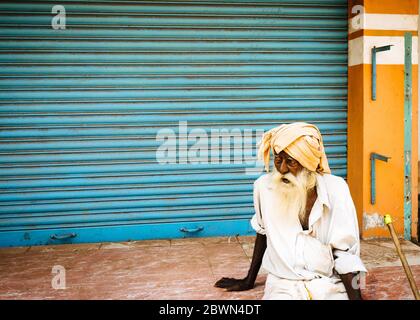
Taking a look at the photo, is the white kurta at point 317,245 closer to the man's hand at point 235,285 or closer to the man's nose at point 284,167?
the man's nose at point 284,167

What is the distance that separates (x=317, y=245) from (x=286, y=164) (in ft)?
1.75

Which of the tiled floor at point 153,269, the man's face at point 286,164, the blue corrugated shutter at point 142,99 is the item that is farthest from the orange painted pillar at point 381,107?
the man's face at point 286,164

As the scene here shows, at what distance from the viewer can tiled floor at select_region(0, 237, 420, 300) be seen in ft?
12.3

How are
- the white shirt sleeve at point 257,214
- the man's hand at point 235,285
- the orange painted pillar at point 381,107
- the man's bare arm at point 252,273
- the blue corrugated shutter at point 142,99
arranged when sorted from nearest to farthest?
the white shirt sleeve at point 257,214, the man's bare arm at point 252,273, the man's hand at point 235,285, the blue corrugated shutter at point 142,99, the orange painted pillar at point 381,107

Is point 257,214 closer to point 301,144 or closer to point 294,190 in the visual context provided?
point 294,190

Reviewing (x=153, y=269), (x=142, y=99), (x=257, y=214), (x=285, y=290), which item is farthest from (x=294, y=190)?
(x=142, y=99)

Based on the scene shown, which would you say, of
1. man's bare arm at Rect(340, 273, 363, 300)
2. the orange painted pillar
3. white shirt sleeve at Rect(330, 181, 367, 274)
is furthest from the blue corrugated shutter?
man's bare arm at Rect(340, 273, 363, 300)

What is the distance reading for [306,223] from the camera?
2.81m

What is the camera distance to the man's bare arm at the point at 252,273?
312cm

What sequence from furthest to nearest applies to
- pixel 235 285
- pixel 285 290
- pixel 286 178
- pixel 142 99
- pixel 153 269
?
pixel 142 99 < pixel 153 269 < pixel 235 285 < pixel 286 178 < pixel 285 290

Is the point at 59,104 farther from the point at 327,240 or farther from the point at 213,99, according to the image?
the point at 327,240

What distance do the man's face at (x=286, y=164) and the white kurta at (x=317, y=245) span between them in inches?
6.0

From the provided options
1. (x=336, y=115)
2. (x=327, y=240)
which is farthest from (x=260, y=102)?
(x=327, y=240)

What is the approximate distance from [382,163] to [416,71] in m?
1.19
